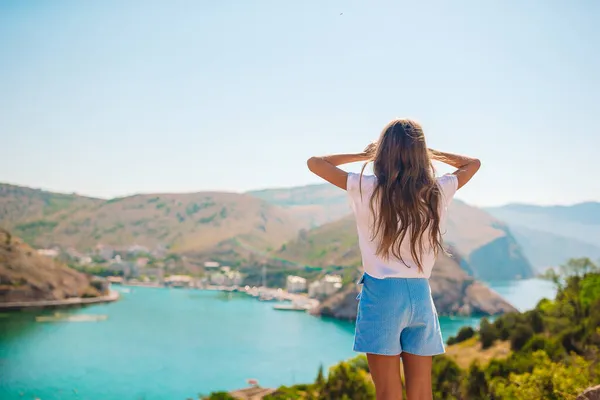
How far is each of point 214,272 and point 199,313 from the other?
27.6 metres

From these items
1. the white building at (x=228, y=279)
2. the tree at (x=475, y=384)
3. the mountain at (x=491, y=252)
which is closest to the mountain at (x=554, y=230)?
the mountain at (x=491, y=252)

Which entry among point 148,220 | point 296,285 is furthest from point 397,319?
point 148,220

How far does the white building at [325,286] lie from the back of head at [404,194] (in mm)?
54235

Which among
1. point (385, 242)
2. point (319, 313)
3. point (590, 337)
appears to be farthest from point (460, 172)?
point (319, 313)

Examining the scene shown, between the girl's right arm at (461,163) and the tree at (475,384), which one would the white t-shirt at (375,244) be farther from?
the tree at (475,384)

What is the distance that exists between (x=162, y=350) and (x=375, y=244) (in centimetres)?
3731

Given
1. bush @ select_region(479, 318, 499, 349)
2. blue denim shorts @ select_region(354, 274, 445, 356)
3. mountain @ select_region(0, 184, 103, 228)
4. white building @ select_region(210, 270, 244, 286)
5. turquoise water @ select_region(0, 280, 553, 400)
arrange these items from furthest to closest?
mountain @ select_region(0, 184, 103, 228) → white building @ select_region(210, 270, 244, 286) → turquoise water @ select_region(0, 280, 553, 400) → bush @ select_region(479, 318, 499, 349) → blue denim shorts @ select_region(354, 274, 445, 356)

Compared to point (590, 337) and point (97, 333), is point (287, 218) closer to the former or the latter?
point (97, 333)

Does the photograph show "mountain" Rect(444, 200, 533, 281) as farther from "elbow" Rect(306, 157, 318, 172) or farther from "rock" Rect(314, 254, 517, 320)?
"elbow" Rect(306, 157, 318, 172)

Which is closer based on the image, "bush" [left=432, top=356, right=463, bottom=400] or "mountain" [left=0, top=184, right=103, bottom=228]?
"bush" [left=432, top=356, right=463, bottom=400]

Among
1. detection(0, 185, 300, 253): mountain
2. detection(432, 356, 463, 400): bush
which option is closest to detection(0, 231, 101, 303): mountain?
detection(0, 185, 300, 253): mountain

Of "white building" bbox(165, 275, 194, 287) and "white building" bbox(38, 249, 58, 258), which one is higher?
"white building" bbox(38, 249, 58, 258)

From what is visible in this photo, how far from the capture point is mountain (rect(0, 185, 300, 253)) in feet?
291

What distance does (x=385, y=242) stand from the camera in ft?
3.82
